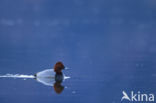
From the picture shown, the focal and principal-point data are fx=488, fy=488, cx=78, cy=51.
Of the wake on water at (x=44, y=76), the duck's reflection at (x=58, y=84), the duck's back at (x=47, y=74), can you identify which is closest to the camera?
the duck's reflection at (x=58, y=84)

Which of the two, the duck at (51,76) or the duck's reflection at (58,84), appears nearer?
the duck's reflection at (58,84)

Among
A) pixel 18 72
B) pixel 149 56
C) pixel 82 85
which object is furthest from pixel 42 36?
pixel 82 85

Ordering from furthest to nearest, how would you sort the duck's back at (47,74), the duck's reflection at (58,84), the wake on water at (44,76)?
1. the duck's back at (47,74)
2. the wake on water at (44,76)
3. the duck's reflection at (58,84)

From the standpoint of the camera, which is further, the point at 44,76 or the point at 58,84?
the point at 44,76

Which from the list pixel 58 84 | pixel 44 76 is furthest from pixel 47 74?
pixel 58 84

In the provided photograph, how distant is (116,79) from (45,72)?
0.69 m

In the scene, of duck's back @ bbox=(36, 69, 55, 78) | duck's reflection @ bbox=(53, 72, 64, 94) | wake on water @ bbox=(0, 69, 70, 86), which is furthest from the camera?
duck's back @ bbox=(36, 69, 55, 78)

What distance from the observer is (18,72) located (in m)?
4.90

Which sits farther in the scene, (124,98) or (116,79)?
(116,79)

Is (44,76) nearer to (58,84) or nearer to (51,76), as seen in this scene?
(51,76)

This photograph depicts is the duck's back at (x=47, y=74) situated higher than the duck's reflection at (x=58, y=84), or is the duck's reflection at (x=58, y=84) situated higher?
A: the duck's back at (x=47, y=74)

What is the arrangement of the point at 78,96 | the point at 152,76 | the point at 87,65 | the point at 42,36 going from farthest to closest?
1. the point at 42,36
2. the point at 87,65
3. the point at 152,76
4. the point at 78,96

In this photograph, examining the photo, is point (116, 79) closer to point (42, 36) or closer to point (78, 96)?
point (78, 96)

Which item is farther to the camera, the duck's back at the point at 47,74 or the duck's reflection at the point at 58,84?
the duck's back at the point at 47,74
